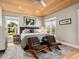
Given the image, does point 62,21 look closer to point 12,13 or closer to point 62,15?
point 62,15

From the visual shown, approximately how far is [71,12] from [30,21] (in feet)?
13.7

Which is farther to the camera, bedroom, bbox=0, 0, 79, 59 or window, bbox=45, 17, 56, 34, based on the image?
window, bbox=45, 17, 56, 34

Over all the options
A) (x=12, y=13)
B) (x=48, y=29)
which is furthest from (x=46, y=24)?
(x=12, y=13)

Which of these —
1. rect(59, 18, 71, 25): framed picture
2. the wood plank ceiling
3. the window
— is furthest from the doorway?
rect(59, 18, 71, 25): framed picture

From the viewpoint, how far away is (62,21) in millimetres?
6520

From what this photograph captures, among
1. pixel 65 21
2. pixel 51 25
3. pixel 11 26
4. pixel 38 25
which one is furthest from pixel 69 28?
pixel 11 26

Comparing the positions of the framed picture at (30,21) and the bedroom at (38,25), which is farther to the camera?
the framed picture at (30,21)

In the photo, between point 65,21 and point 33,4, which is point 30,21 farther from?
point 65,21

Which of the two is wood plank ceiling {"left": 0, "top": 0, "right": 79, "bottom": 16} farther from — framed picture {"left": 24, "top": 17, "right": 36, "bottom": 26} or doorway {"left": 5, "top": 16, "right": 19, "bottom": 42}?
doorway {"left": 5, "top": 16, "right": 19, "bottom": 42}

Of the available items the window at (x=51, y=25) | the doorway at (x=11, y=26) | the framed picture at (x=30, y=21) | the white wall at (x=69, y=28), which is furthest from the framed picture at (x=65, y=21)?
the doorway at (x=11, y=26)

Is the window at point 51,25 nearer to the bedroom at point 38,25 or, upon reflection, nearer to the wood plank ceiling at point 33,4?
the bedroom at point 38,25

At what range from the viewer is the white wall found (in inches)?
209

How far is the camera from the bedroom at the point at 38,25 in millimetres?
4534

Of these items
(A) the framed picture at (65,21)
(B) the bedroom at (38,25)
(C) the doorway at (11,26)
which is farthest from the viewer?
(C) the doorway at (11,26)
